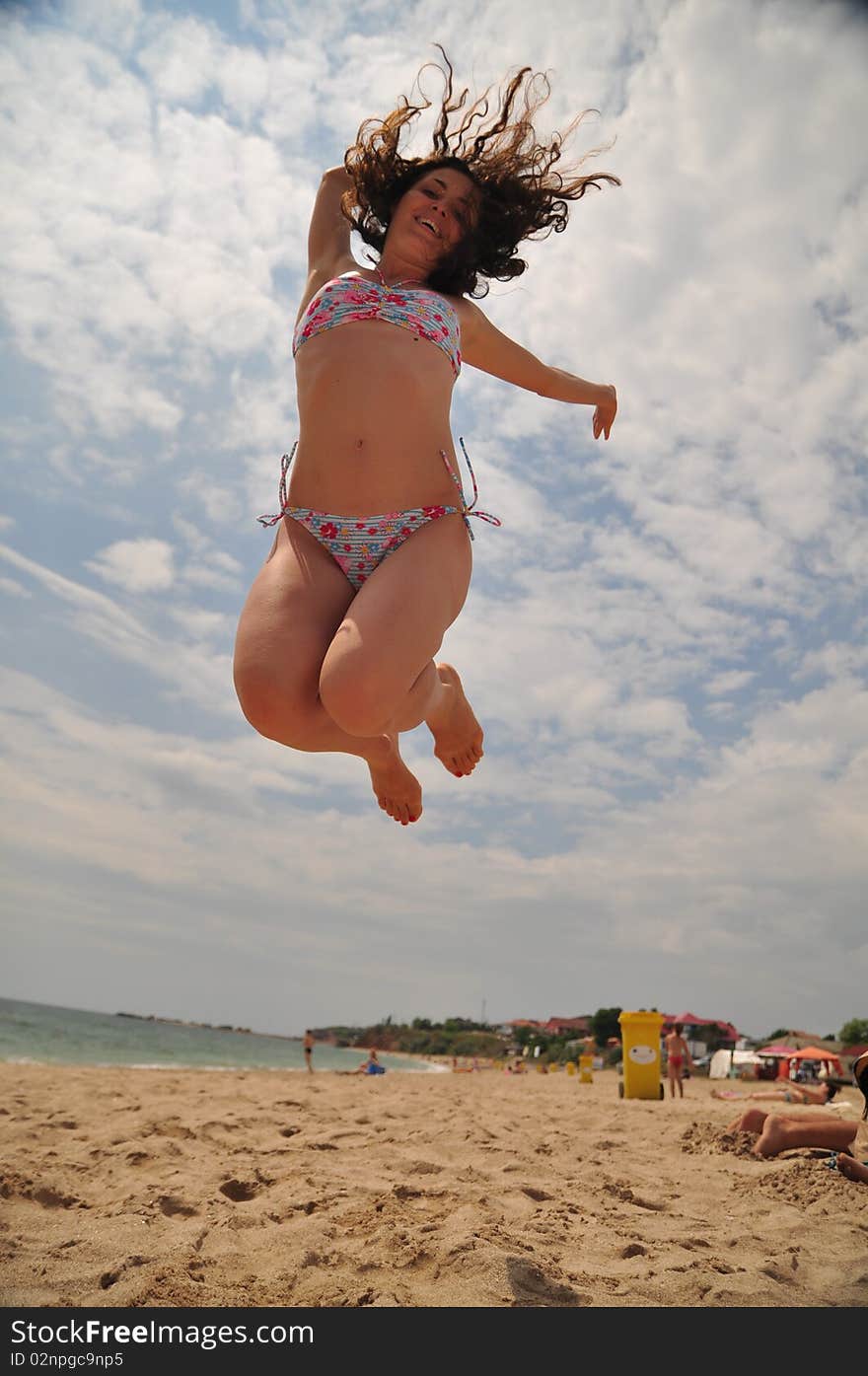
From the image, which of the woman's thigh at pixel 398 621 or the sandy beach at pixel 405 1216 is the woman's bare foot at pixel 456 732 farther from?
the sandy beach at pixel 405 1216

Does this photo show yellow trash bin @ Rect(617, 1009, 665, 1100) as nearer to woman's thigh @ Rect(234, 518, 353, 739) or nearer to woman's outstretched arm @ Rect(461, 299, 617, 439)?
woman's outstretched arm @ Rect(461, 299, 617, 439)

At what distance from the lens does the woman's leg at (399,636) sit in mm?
2443

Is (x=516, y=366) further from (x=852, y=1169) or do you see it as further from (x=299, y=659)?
(x=852, y=1169)

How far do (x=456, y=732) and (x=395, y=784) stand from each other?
0.51 m

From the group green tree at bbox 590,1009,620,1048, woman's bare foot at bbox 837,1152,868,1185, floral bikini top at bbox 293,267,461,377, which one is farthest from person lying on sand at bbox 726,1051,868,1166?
green tree at bbox 590,1009,620,1048

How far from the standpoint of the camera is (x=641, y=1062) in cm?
1093

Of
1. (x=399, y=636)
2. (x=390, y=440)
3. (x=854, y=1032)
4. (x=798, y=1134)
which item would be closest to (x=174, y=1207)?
(x=399, y=636)

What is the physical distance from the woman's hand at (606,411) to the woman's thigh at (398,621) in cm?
101

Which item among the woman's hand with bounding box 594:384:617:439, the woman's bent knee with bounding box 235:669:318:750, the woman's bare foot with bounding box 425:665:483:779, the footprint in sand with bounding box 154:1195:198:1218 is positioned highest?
the woman's hand with bounding box 594:384:617:439

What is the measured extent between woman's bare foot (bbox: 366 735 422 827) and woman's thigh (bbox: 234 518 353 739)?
338mm

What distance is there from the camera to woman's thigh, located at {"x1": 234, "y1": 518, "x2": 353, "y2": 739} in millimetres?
2645
